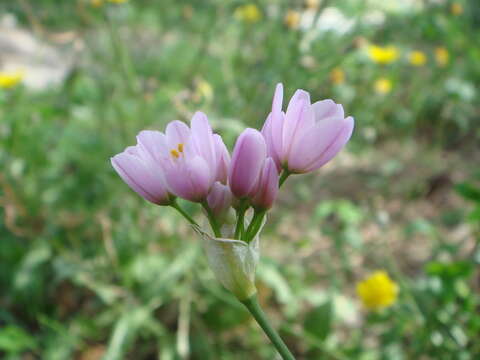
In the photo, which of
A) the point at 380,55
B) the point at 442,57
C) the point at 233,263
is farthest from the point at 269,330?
the point at 442,57

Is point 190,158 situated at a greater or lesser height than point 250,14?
lesser

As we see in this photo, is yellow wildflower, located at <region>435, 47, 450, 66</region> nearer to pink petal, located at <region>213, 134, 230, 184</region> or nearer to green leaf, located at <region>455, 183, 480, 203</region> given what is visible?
green leaf, located at <region>455, 183, 480, 203</region>

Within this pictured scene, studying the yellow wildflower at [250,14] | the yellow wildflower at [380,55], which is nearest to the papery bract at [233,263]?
the yellow wildflower at [380,55]

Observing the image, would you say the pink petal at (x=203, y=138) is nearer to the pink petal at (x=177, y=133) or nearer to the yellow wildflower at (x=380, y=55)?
the pink petal at (x=177, y=133)

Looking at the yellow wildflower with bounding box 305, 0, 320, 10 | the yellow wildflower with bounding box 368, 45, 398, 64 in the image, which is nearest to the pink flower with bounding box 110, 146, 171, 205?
the yellow wildflower with bounding box 305, 0, 320, 10

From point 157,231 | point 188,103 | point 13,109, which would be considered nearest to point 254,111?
point 188,103

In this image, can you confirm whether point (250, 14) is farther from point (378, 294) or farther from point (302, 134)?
point (302, 134)

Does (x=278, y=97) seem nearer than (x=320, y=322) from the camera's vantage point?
Yes

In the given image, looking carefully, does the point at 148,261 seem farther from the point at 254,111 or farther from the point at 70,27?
the point at 70,27
